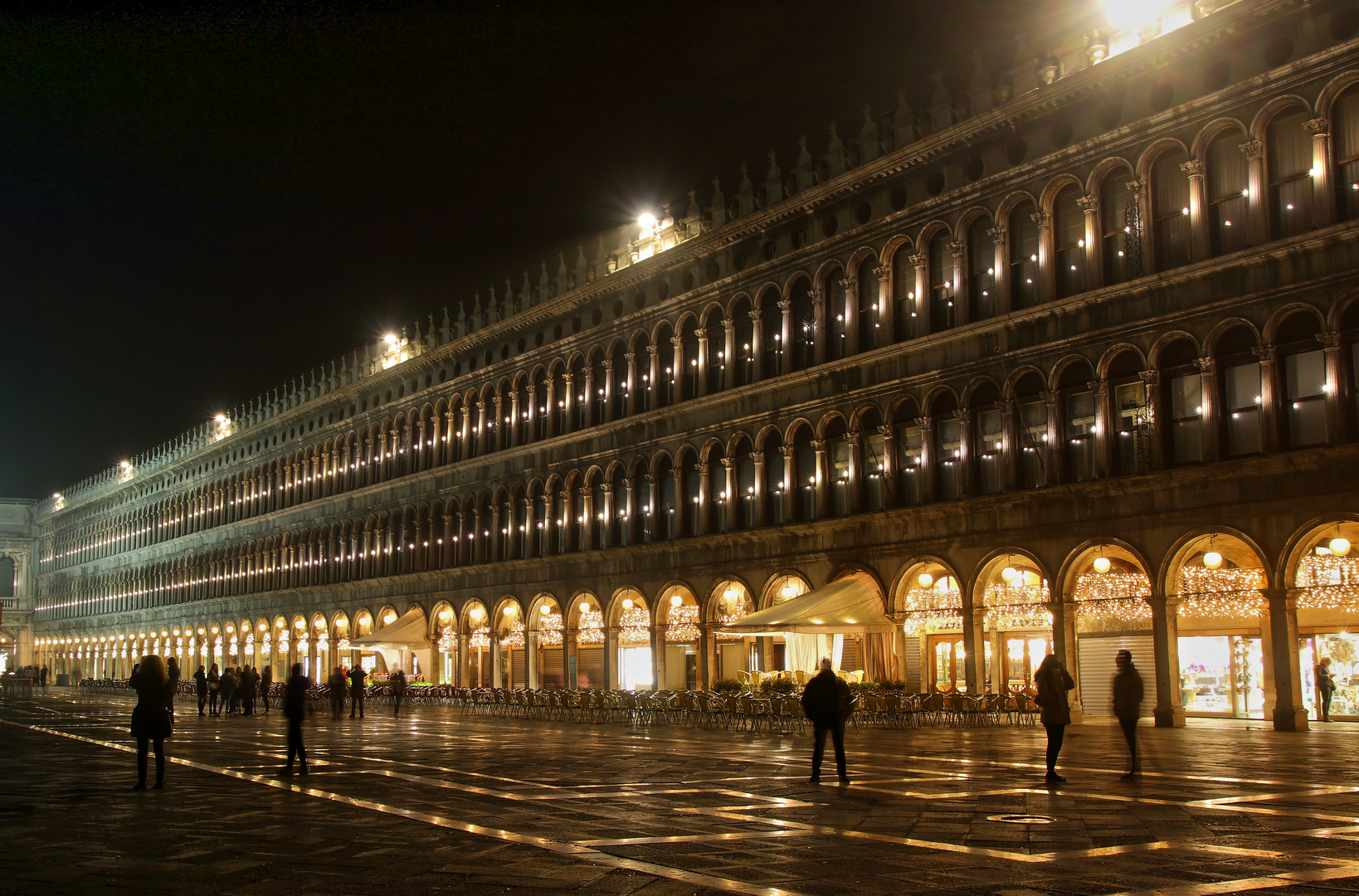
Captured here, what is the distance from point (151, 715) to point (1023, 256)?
70.2ft

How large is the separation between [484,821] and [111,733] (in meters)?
22.0

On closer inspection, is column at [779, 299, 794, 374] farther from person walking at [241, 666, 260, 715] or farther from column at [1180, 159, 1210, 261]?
person walking at [241, 666, 260, 715]

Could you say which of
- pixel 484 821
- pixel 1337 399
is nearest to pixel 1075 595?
pixel 1337 399

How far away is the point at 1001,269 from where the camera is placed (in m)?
30.2

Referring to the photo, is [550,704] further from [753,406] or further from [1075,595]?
[1075,595]

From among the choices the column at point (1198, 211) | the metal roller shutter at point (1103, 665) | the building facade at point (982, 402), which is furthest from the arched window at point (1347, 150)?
the metal roller shutter at point (1103, 665)

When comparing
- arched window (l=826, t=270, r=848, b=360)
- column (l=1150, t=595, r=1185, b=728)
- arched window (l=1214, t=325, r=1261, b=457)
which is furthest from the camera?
arched window (l=826, t=270, r=848, b=360)

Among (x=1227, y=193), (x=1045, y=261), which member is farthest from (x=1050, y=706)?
(x=1045, y=261)

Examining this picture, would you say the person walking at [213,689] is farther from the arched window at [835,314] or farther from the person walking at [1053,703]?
the person walking at [1053,703]

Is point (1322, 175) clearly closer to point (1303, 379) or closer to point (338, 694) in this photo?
point (1303, 379)

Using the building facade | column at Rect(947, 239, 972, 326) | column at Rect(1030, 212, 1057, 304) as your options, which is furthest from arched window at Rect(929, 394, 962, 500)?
column at Rect(1030, 212, 1057, 304)

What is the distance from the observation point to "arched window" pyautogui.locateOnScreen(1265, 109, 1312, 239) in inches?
975

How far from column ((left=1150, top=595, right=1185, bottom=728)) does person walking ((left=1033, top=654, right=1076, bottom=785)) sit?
11.4m

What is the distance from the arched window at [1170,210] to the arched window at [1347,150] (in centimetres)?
310
